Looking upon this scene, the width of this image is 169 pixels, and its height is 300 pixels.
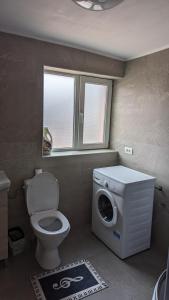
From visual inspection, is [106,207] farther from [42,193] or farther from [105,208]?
[42,193]

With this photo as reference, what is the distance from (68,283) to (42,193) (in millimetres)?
887

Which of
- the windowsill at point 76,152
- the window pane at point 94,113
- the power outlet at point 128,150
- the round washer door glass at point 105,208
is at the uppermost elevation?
the window pane at point 94,113

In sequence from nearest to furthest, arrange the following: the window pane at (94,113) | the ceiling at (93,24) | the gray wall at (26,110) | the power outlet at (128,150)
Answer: the ceiling at (93,24)
the gray wall at (26,110)
the power outlet at (128,150)
the window pane at (94,113)

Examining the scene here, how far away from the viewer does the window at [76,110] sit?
256 centimetres

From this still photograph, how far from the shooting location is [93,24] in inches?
69.6

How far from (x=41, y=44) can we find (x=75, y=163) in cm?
141

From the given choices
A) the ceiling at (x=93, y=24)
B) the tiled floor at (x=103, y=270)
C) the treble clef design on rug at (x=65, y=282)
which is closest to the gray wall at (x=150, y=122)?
the ceiling at (x=93, y=24)

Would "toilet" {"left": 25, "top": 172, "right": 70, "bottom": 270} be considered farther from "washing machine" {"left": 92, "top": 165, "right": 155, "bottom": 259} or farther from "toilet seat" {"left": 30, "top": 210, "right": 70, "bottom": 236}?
"washing machine" {"left": 92, "top": 165, "right": 155, "bottom": 259}

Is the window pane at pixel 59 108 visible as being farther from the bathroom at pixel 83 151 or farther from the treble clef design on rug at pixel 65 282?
the treble clef design on rug at pixel 65 282

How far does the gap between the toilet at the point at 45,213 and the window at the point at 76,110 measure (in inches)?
22.8

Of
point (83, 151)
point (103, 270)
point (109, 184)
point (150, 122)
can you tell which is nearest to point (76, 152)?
point (83, 151)

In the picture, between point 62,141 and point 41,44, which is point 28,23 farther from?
point 62,141

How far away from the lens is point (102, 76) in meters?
2.76

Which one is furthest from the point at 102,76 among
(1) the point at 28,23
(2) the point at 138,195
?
(2) the point at 138,195
